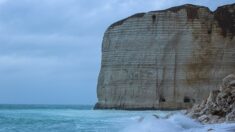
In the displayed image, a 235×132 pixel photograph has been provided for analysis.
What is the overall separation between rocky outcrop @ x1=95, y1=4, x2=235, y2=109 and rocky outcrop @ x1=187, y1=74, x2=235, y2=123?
30.8m

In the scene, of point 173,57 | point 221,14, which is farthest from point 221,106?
point 221,14

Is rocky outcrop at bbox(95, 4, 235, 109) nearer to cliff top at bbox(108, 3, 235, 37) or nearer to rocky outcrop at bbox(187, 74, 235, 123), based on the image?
cliff top at bbox(108, 3, 235, 37)

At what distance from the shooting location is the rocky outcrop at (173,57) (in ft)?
167

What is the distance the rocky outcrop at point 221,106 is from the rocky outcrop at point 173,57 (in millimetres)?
30761

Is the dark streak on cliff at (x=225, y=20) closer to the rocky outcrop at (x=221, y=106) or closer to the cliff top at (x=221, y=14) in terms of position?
the cliff top at (x=221, y=14)

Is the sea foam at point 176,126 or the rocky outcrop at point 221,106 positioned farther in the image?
the rocky outcrop at point 221,106

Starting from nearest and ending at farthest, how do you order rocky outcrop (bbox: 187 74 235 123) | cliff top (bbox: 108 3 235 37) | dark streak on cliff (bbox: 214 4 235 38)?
rocky outcrop (bbox: 187 74 235 123)
cliff top (bbox: 108 3 235 37)
dark streak on cliff (bbox: 214 4 235 38)

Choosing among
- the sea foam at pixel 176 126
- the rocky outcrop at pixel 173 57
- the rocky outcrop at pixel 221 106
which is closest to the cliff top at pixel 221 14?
the rocky outcrop at pixel 173 57

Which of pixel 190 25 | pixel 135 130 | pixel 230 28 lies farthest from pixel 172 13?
pixel 135 130

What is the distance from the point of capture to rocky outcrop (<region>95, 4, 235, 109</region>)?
50.8m

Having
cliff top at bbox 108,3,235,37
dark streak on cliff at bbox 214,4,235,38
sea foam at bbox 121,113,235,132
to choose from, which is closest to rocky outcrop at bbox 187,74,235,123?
sea foam at bbox 121,113,235,132

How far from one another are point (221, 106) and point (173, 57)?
110 feet

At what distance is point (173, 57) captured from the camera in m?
51.4

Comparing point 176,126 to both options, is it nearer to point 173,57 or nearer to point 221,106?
point 221,106
